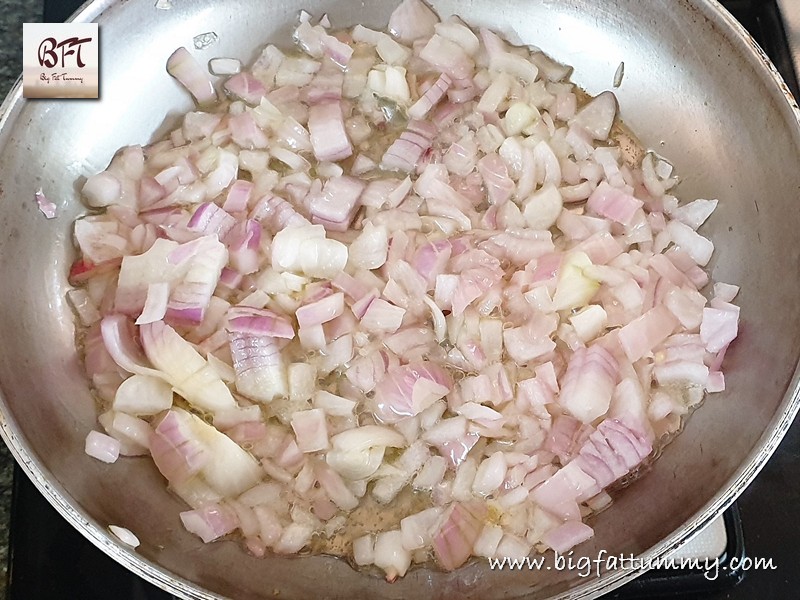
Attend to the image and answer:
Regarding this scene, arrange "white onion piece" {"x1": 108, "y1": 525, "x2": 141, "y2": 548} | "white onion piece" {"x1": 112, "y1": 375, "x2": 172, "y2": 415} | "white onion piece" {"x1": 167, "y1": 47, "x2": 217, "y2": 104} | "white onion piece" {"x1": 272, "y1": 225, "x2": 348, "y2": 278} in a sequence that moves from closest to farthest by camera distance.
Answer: "white onion piece" {"x1": 108, "y1": 525, "x2": 141, "y2": 548} → "white onion piece" {"x1": 112, "y1": 375, "x2": 172, "y2": 415} → "white onion piece" {"x1": 272, "y1": 225, "x2": 348, "y2": 278} → "white onion piece" {"x1": 167, "y1": 47, "x2": 217, "y2": 104}

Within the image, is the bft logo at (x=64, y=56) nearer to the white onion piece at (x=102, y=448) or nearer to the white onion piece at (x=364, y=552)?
the white onion piece at (x=102, y=448)

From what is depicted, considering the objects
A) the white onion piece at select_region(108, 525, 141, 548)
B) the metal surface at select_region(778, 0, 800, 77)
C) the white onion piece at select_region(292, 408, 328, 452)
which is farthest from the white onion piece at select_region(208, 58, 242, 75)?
the metal surface at select_region(778, 0, 800, 77)

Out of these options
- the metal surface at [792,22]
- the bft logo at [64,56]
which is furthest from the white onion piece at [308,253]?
the metal surface at [792,22]

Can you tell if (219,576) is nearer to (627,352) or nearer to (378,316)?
(378,316)

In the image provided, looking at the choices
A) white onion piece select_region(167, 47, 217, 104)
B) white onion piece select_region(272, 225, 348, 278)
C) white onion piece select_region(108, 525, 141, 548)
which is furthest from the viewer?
white onion piece select_region(167, 47, 217, 104)

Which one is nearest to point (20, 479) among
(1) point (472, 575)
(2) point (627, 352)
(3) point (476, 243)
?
(1) point (472, 575)

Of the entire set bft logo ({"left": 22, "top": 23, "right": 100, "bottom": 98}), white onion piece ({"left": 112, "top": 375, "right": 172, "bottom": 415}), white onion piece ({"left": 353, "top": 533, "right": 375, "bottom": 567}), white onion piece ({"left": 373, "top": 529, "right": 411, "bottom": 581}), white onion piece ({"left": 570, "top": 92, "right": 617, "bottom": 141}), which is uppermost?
white onion piece ({"left": 570, "top": 92, "right": 617, "bottom": 141})

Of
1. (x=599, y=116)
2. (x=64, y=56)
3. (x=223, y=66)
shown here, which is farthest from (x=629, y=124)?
(x=64, y=56)

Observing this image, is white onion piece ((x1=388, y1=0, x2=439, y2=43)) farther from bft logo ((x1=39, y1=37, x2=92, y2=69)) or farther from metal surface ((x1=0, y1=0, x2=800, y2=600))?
bft logo ((x1=39, y1=37, x2=92, y2=69))
